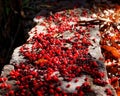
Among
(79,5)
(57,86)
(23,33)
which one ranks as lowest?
(57,86)

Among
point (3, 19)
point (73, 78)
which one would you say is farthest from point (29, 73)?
point (3, 19)

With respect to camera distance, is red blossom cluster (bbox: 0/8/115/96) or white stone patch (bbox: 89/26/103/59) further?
white stone patch (bbox: 89/26/103/59)

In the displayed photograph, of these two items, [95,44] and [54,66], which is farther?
[95,44]

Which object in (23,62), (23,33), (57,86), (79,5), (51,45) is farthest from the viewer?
(79,5)

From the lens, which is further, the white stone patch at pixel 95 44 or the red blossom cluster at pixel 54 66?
the white stone patch at pixel 95 44

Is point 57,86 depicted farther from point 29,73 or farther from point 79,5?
point 79,5

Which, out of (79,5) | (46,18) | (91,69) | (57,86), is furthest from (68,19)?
(57,86)

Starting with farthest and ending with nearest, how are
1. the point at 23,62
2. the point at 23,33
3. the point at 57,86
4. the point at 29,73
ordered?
the point at 23,33 → the point at 23,62 → the point at 29,73 → the point at 57,86

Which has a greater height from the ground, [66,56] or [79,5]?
[79,5]

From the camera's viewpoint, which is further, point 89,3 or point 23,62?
point 89,3

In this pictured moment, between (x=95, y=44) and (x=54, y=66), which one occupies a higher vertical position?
(x=95, y=44)
